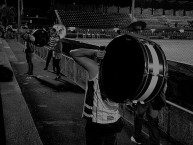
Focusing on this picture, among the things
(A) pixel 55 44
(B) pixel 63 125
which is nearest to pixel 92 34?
(A) pixel 55 44

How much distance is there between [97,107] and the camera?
3.20 metres

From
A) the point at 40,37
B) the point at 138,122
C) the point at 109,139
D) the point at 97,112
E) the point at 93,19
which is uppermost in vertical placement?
the point at 93,19

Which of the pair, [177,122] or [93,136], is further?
[177,122]

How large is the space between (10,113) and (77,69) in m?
5.27

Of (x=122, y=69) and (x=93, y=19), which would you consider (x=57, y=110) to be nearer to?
(x=122, y=69)

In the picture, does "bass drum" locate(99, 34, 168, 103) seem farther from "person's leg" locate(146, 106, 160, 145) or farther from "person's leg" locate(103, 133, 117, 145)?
"person's leg" locate(146, 106, 160, 145)

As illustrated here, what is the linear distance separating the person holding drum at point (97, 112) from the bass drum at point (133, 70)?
0.42 metres

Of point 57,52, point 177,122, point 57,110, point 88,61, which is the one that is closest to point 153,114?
point 177,122

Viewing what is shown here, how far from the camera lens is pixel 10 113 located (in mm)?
5957

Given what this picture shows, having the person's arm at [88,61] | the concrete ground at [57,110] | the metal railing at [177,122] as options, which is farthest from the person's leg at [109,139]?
the concrete ground at [57,110]

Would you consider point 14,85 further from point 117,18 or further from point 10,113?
point 117,18

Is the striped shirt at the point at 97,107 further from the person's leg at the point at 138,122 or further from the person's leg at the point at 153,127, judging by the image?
the person's leg at the point at 138,122

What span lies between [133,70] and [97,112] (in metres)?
0.90

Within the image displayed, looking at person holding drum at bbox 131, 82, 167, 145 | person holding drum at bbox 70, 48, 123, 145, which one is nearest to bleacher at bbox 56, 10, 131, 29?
person holding drum at bbox 131, 82, 167, 145
